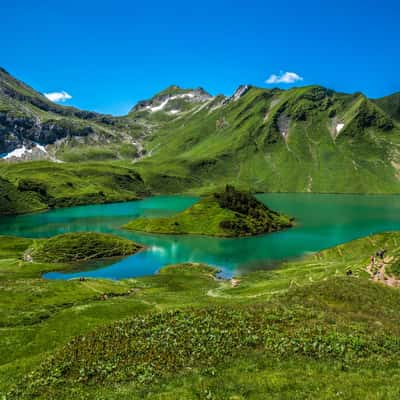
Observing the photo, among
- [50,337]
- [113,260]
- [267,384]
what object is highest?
[267,384]

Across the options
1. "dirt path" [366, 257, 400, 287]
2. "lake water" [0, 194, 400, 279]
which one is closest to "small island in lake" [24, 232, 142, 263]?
"lake water" [0, 194, 400, 279]

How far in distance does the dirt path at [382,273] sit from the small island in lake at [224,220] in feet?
319

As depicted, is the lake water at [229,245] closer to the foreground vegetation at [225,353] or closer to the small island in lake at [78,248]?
the small island in lake at [78,248]

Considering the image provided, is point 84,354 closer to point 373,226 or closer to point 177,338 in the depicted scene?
point 177,338

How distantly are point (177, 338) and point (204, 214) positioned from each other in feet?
495

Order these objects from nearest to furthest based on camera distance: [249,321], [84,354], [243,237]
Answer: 1. [84,354]
2. [249,321]
3. [243,237]

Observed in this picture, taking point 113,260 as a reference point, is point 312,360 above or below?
above

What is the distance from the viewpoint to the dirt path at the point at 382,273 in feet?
175

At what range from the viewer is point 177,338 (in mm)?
24391

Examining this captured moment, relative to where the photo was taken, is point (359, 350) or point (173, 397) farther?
point (359, 350)

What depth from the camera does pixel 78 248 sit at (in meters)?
122

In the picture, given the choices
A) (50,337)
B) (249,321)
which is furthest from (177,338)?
(50,337)

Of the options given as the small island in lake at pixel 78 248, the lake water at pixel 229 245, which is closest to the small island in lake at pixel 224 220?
the lake water at pixel 229 245

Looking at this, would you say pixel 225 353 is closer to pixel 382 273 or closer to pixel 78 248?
pixel 382 273
